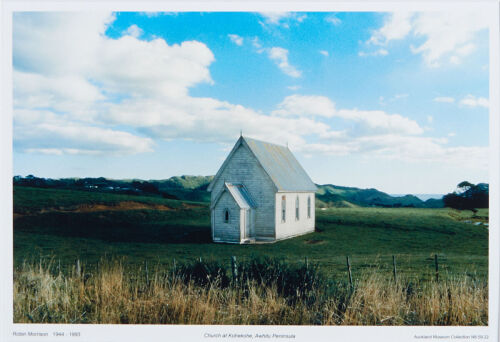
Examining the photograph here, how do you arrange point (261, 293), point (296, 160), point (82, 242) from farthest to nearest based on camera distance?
point (296, 160) → point (82, 242) → point (261, 293)

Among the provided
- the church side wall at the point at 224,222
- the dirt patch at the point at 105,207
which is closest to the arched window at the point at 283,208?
the church side wall at the point at 224,222

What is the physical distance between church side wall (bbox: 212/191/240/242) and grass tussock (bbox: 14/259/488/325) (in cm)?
941

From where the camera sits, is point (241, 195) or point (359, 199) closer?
point (241, 195)

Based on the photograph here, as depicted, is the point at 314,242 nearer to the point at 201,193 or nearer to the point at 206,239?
the point at 206,239

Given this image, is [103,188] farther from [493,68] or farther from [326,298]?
[493,68]

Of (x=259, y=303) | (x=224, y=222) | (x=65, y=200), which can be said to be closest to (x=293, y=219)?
(x=224, y=222)

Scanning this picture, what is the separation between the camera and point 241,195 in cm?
1672

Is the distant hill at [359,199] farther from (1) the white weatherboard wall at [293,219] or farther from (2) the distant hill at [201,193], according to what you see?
(1) the white weatherboard wall at [293,219]

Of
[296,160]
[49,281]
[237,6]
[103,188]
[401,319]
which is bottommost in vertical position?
[401,319]

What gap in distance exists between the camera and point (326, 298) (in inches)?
248

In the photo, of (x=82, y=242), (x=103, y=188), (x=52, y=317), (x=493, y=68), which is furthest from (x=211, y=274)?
(x=82, y=242)

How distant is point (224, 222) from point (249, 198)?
1.74 meters

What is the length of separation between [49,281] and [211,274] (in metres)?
3.40

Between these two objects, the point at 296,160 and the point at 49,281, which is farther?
the point at 296,160
